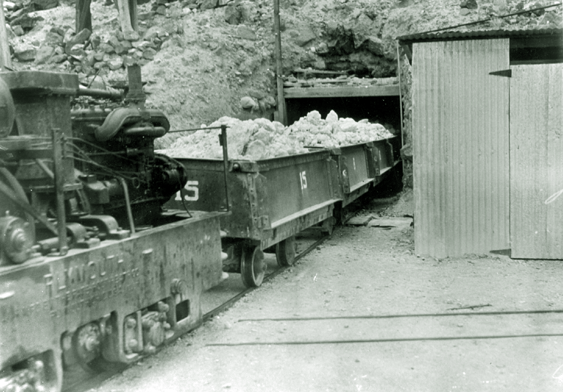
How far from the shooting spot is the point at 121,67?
18.1m

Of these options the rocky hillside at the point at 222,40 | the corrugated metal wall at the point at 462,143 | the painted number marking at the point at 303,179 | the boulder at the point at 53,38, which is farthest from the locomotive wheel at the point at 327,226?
the boulder at the point at 53,38

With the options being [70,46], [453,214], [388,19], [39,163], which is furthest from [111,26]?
[39,163]

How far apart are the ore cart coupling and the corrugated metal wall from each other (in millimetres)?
1703

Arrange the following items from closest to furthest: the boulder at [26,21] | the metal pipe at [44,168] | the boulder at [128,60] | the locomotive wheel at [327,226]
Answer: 1. the metal pipe at [44,168]
2. the locomotive wheel at [327,226]
3. the boulder at [128,60]
4. the boulder at [26,21]

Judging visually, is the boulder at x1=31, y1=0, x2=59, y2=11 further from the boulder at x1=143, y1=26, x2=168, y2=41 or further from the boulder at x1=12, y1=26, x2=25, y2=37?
the boulder at x1=143, y1=26, x2=168, y2=41

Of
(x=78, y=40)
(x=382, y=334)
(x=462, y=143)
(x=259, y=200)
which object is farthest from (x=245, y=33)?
(x=382, y=334)

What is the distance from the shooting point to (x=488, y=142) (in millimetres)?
10688

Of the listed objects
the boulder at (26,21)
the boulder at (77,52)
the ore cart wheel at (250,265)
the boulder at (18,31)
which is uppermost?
the boulder at (26,21)

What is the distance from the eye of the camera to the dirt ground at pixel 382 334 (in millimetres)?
5859

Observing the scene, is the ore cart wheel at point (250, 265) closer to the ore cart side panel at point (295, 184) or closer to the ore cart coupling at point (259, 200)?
the ore cart coupling at point (259, 200)

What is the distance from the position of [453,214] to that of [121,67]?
35.0 ft

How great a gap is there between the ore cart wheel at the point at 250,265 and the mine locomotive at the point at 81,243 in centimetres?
169

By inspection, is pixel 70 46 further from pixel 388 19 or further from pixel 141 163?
pixel 141 163

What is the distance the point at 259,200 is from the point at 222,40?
43.8 ft
